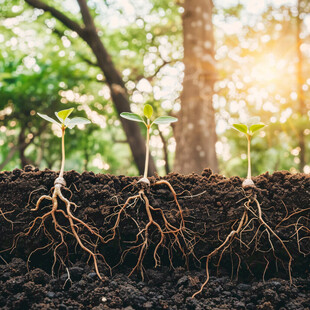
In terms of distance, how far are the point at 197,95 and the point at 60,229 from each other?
2.92 metres

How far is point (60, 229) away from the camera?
3.87 feet

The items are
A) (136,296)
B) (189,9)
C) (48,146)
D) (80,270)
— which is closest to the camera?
(136,296)

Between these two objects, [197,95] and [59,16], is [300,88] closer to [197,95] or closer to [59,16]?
[197,95]

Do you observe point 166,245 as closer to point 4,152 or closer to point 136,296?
point 136,296

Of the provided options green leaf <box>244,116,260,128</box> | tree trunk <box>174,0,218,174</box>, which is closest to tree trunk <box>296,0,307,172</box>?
tree trunk <box>174,0,218,174</box>

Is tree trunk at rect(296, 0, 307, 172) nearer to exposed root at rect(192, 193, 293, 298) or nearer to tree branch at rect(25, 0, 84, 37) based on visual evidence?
tree branch at rect(25, 0, 84, 37)

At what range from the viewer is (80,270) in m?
1.09

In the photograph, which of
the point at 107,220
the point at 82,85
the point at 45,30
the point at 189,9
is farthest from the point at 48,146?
the point at 107,220

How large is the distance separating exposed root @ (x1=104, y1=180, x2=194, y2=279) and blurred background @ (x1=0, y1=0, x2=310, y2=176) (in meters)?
1.13

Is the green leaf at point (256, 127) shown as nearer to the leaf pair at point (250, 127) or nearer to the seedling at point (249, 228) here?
the leaf pair at point (250, 127)

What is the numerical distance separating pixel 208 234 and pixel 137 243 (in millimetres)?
283

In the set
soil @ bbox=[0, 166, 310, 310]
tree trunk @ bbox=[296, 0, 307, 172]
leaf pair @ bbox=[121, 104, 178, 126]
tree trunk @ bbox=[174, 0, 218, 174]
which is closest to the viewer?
soil @ bbox=[0, 166, 310, 310]

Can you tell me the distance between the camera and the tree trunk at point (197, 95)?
3.53 meters

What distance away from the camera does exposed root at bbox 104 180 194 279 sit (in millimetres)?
1145
